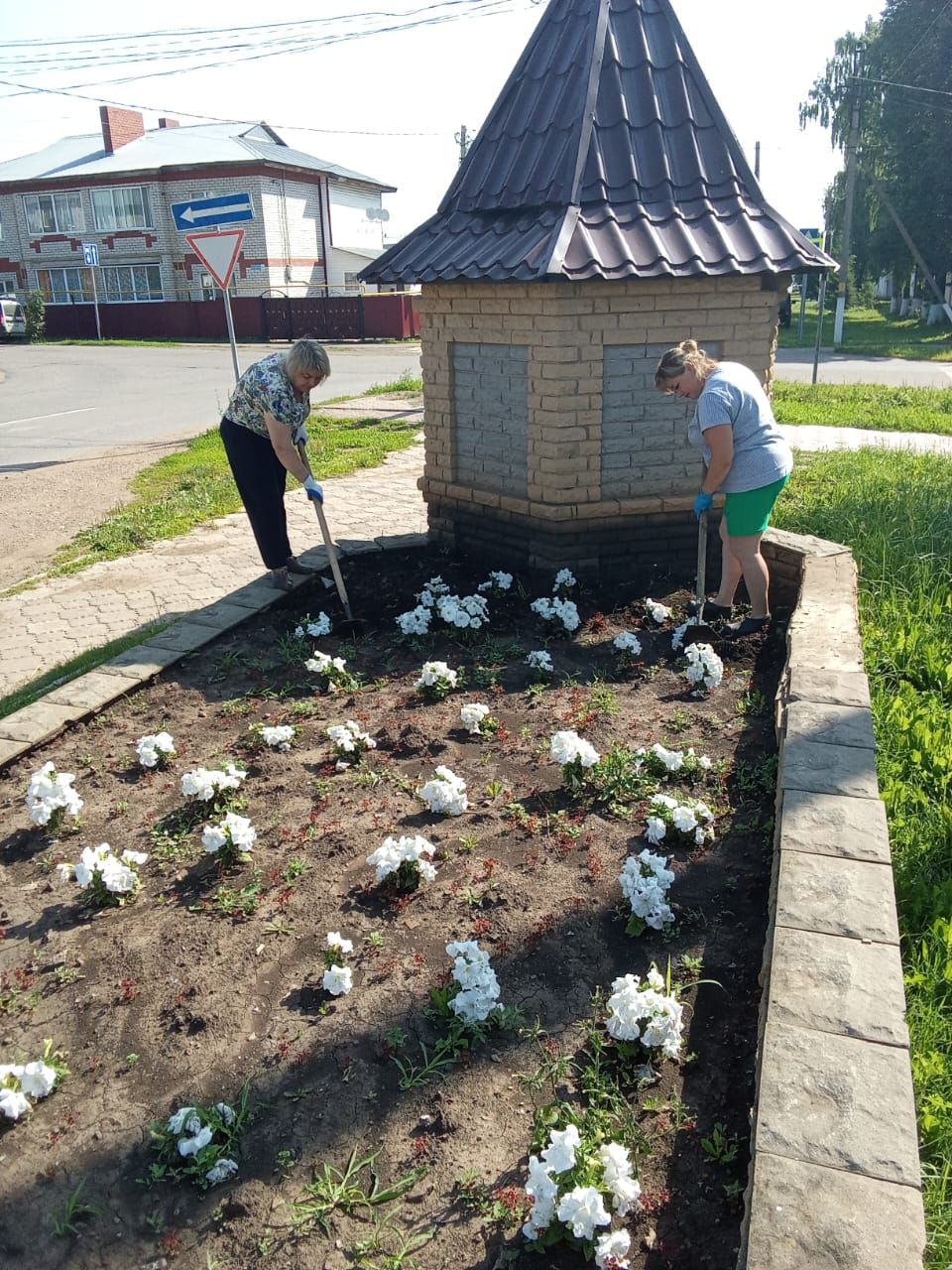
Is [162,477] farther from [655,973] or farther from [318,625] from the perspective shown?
[655,973]

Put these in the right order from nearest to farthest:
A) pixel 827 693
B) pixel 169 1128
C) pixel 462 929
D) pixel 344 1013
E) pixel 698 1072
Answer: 1. pixel 169 1128
2. pixel 698 1072
3. pixel 344 1013
4. pixel 462 929
5. pixel 827 693

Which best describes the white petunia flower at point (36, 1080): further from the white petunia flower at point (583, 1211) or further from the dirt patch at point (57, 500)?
the dirt patch at point (57, 500)

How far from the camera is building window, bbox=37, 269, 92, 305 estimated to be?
145 ft

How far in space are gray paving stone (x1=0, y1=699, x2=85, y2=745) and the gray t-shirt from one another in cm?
322

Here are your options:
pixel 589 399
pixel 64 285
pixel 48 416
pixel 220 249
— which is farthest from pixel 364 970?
pixel 64 285

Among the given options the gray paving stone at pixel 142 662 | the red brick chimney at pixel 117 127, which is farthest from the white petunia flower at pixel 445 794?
the red brick chimney at pixel 117 127

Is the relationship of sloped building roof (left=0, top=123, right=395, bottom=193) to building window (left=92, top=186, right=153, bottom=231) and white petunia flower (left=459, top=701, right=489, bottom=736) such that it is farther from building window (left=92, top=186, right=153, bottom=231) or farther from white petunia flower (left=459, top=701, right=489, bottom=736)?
white petunia flower (left=459, top=701, right=489, bottom=736)

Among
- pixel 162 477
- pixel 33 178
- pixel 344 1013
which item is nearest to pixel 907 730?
pixel 344 1013

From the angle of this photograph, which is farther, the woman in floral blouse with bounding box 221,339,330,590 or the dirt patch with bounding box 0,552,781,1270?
the woman in floral blouse with bounding box 221,339,330,590

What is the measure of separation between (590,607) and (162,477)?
6492 millimetres

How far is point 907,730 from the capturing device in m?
3.93

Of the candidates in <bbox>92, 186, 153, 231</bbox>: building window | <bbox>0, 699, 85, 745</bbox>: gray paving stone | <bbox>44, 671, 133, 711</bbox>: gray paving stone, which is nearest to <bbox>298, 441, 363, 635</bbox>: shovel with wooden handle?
<bbox>44, 671, 133, 711</bbox>: gray paving stone

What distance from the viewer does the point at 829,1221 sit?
1.71m

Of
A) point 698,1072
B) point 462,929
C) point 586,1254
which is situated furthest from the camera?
point 462,929
